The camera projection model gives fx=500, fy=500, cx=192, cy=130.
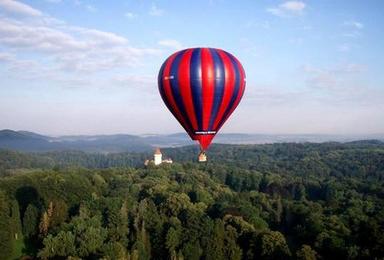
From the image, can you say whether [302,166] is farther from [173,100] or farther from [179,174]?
[173,100]

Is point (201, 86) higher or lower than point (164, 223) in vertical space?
higher

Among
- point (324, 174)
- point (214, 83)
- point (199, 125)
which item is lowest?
point (324, 174)

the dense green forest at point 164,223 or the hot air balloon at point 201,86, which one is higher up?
the hot air balloon at point 201,86

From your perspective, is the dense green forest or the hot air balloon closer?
the hot air balloon

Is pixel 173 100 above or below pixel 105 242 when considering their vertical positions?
above

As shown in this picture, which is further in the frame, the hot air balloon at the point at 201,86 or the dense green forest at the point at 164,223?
the dense green forest at the point at 164,223

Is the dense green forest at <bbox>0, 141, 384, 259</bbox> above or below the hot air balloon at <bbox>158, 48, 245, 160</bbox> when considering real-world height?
below

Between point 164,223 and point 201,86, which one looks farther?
point 164,223

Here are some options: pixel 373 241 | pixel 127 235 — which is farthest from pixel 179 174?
pixel 373 241
